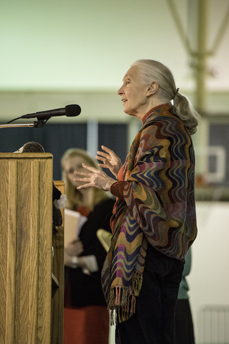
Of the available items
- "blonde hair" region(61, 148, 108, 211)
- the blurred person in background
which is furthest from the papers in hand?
"blonde hair" region(61, 148, 108, 211)

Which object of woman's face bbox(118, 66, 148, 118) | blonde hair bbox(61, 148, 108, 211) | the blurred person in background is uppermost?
woman's face bbox(118, 66, 148, 118)

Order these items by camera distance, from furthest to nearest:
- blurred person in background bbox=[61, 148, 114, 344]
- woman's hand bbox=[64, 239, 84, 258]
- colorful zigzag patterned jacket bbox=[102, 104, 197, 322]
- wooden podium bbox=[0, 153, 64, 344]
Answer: woman's hand bbox=[64, 239, 84, 258] → blurred person in background bbox=[61, 148, 114, 344] → colorful zigzag patterned jacket bbox=[102, 104, 197, 322] → wooden podium bbox=[0, 153, 64, 344]

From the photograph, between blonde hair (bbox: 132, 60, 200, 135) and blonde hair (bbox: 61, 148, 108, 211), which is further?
blonde hair (bbox: 61, 148, 108, 211)

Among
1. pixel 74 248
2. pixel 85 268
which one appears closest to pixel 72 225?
pixel 74 248

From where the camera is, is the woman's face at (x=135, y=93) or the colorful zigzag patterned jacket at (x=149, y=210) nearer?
the colorful zigzag patterned jacket at (x=149, y=210)

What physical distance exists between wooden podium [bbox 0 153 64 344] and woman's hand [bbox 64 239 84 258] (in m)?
1.25

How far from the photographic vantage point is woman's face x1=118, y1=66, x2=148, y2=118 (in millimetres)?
1581

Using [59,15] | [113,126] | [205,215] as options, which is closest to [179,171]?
[59,15]

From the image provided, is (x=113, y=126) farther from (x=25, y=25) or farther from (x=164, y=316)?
(x=164, y=316)

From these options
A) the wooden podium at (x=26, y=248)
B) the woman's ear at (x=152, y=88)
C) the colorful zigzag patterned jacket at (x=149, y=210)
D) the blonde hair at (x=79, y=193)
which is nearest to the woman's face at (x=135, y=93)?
the woman's ear at (x=152, y=88)

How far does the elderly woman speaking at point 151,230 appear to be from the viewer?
1.39 metres

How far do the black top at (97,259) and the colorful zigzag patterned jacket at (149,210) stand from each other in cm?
100

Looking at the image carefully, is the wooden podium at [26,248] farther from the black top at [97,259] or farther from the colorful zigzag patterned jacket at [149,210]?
the black top at [97,259]

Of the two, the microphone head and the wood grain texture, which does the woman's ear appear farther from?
the wood grain texture
